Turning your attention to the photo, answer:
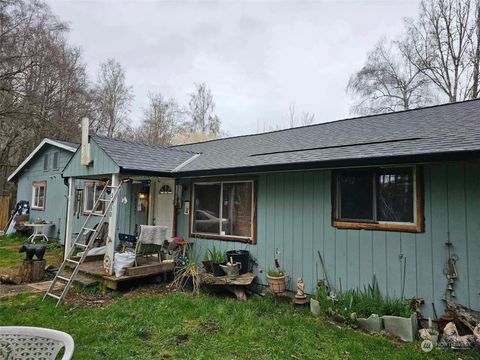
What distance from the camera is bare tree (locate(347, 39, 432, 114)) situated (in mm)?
16312

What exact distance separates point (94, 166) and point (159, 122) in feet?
55.0

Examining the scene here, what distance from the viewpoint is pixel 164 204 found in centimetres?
799

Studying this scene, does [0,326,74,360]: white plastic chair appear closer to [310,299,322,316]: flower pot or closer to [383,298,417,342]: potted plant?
[310,299,322,316]: flower pot

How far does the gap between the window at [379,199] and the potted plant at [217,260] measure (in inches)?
92.7

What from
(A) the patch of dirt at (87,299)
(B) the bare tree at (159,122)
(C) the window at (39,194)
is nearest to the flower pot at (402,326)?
(A) the patch of dirt at (87,299)

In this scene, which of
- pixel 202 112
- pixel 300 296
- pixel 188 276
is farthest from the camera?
pixel 202 112

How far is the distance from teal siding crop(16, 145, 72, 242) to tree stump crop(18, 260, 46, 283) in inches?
207

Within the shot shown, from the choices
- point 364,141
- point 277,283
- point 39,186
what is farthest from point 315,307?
point 39,186

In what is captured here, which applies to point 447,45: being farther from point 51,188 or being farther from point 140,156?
point 51,188

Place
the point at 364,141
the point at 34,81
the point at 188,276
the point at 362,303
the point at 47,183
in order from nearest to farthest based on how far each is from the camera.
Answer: the point at 362,303, the point at 364,141, the point at 188,276, the point at 47,183, the point at 34,81

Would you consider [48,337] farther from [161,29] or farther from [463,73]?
[463,73]

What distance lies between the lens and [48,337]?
2.14 m

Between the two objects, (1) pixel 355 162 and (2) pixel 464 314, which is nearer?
(2) pixel 464 314

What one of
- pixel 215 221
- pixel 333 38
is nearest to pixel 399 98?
pixel 333 38
